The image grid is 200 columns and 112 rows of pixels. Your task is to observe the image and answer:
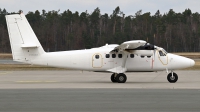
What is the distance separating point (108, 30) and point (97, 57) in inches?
2477

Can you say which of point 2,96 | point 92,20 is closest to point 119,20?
point 92,20

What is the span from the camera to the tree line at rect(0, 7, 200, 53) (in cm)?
7859

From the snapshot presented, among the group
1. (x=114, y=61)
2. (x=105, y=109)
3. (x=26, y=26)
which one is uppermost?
(x=26, y=26)

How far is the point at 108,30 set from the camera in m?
88.7

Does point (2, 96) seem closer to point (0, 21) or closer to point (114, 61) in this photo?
point (114, 61)

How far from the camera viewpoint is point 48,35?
281ft

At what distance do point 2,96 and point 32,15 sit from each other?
85249 mm

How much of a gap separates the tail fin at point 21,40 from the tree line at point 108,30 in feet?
157

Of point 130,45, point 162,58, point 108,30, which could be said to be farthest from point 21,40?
point 108,30

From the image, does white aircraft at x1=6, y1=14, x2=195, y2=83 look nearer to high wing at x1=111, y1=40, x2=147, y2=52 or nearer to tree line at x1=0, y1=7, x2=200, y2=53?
high wing at x1=111, y1=40, x2=147, y2=52

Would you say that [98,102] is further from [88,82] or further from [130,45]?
[88,82]

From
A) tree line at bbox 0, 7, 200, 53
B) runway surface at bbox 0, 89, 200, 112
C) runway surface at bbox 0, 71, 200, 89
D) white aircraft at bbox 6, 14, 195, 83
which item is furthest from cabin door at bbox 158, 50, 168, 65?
tree line at bbox 0, 7, 200, 53

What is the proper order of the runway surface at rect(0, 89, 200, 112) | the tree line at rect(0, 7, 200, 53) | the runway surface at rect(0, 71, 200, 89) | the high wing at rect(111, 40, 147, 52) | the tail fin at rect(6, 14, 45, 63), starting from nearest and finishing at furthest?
the runway surface at rect(0, 89, 200, 112) < the runway surface at rect(0, 71, 200, 89) < the high wing at rect(111, 40, 147, 52) < the tail fin at rect(6, 14, 45, 63) < the tree line at rect(0, 7, 200, 53)

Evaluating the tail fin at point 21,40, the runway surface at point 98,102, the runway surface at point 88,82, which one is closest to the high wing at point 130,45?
the runway surface at point 88,82
